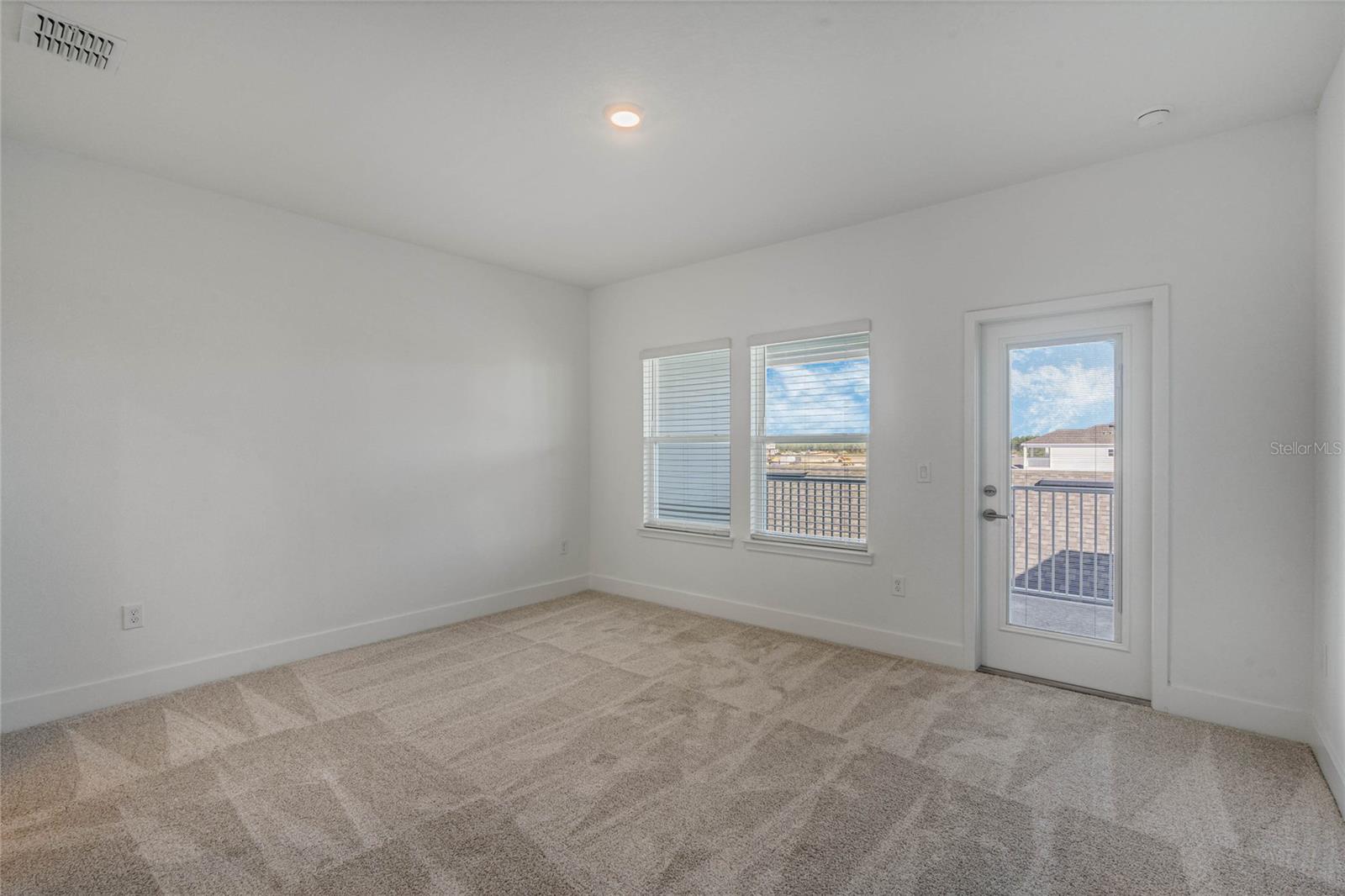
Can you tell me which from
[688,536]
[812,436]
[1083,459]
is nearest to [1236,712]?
[1083,459]

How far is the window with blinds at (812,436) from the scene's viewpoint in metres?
4.04

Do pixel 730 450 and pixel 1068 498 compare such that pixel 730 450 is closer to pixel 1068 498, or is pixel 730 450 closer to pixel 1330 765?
pixel 1068 498

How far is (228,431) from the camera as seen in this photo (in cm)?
348

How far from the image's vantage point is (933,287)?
3674mm

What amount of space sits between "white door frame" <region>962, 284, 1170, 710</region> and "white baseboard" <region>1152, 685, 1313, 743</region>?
0.03 m

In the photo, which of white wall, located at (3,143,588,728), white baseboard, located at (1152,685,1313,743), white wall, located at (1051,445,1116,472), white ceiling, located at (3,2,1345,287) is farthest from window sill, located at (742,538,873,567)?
white ceiling, located at (3,2,1345,287)

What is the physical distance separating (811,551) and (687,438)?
1398mm

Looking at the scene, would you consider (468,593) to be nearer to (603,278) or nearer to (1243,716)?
(603,278)

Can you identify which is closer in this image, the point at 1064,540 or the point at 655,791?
the point at 655,791

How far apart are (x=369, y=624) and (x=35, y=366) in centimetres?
219

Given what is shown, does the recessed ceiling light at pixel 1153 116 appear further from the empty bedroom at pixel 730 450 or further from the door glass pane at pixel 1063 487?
the door glass pane at pixel 1063 487

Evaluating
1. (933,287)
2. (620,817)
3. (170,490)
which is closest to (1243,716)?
(933,287)

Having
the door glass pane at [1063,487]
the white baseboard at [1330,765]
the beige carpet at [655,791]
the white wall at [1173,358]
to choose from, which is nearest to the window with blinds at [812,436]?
the white wall at [1173,358]

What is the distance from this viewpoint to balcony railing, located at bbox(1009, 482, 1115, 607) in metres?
3.21
